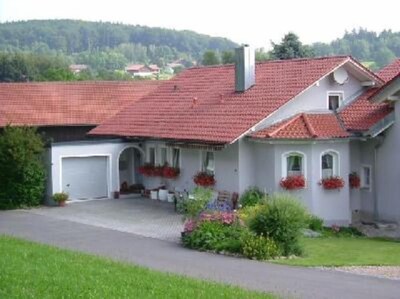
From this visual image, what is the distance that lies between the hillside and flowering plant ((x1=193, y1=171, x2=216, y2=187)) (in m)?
97.1

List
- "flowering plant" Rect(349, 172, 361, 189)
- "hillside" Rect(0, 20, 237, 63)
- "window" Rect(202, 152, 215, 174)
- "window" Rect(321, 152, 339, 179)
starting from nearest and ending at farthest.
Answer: "window" Rect(321, 152, 339, 179), "flowering plant" Rect(349, 172, 361, 189), "window" Rect(202, 152, 215, 174), "hillside" Rect(0, 20, 237, 63)

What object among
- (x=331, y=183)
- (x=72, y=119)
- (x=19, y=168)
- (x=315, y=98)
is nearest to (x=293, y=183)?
(x=331, y=183)

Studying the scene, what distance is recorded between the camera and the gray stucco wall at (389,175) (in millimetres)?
27188

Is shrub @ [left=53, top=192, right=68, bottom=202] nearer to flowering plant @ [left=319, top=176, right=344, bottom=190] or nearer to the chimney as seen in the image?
the chimney

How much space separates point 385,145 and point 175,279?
1547 centimetres

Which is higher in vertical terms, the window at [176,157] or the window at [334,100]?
the window at [334,100]

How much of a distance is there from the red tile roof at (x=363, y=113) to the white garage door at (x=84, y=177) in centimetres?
1142

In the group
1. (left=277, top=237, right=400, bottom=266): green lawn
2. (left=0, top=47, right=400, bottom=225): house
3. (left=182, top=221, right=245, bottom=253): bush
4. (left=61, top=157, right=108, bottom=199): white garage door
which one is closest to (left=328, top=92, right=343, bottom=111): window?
(left=0, top=47, right=400, bottom=225): house

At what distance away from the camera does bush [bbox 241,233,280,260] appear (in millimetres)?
19938

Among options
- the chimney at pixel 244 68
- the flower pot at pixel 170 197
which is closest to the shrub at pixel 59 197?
the flower pot at pixel 170 197

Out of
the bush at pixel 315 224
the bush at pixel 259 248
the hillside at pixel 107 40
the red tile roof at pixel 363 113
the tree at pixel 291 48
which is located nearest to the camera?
the bush at pixel 259 248

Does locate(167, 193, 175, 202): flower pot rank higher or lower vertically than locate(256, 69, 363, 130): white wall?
lower

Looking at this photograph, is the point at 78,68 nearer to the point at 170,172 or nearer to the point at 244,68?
the point at 170,172

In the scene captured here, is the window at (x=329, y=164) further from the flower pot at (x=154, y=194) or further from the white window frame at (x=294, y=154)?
the flower pot at (x=154, y=194)
